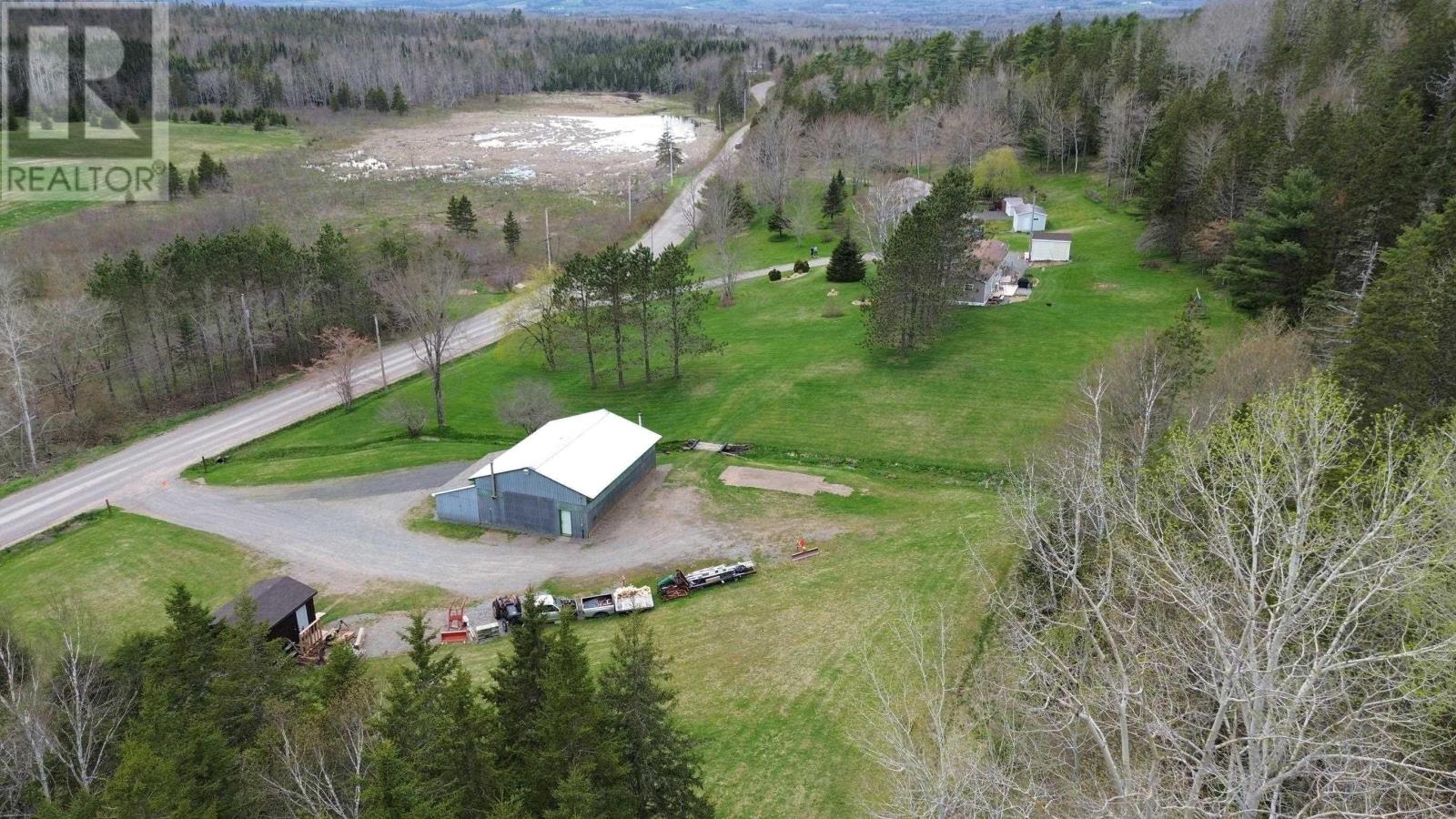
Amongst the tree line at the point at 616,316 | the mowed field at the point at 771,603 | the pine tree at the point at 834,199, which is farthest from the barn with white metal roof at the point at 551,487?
the pine tree at the point at 834,199

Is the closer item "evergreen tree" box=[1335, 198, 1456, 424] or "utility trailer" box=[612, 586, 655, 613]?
"evergreen tree" box=[1335, 198, 1456, 424]

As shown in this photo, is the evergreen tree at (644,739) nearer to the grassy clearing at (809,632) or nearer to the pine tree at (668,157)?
the grassy clearing at (809,632)

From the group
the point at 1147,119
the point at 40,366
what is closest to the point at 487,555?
the point at 40,366

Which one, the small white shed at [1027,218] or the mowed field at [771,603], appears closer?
the mowed field at [771,603]

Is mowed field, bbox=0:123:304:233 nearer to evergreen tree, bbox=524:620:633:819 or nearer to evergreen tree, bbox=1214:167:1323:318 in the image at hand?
evergreen tree, bbox=524:620:633:819

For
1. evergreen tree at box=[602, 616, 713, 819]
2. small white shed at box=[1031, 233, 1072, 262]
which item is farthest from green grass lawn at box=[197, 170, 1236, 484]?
evergreen tree at box=[602, 616, 713, 819]

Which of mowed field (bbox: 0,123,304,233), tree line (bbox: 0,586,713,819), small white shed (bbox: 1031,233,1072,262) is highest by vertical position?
mowed field (bbox: 0,123,304,233)
